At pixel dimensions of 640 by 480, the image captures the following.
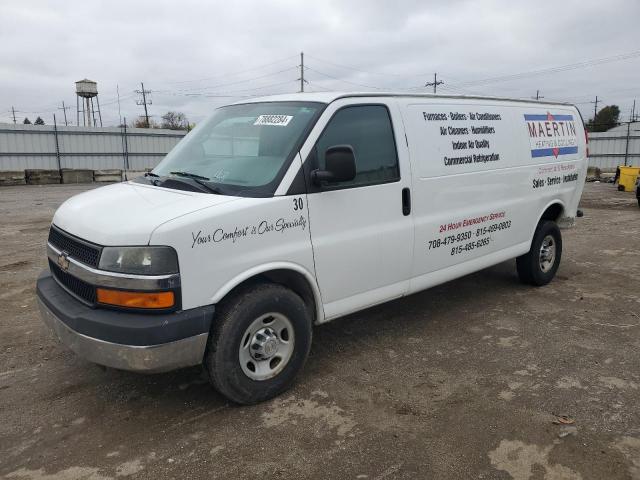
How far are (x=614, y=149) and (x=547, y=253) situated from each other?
23.8m

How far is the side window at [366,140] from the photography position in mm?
3846

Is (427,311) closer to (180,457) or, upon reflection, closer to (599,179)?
(180,457)

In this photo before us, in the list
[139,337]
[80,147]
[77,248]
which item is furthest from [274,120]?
[80,147]

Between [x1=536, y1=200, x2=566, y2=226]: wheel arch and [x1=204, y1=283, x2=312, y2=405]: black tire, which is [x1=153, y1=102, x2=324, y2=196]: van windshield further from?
[x1=536, y1=200, x2=566, y2=226]: wheel arch

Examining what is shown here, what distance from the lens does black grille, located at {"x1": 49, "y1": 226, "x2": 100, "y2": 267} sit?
3.14 metres

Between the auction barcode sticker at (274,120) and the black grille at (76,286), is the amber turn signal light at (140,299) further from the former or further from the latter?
the auction barcode sticker at (274,120)

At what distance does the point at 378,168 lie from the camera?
4.11 metres

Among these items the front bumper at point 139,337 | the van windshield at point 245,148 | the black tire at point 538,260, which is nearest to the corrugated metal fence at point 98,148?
the black tire at point 538,260

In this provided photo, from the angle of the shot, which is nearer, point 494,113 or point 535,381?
point 535,381

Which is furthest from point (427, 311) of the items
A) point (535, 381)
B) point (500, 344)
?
point (535, 381)

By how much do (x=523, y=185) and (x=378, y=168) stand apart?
2292 millimetres

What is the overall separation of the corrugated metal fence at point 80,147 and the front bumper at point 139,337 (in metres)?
25.8

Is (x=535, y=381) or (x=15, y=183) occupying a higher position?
(x=15, y=183)

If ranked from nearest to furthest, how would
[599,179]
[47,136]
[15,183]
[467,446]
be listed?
[467,446]
[15,183]
[599,179]
[47,136]
